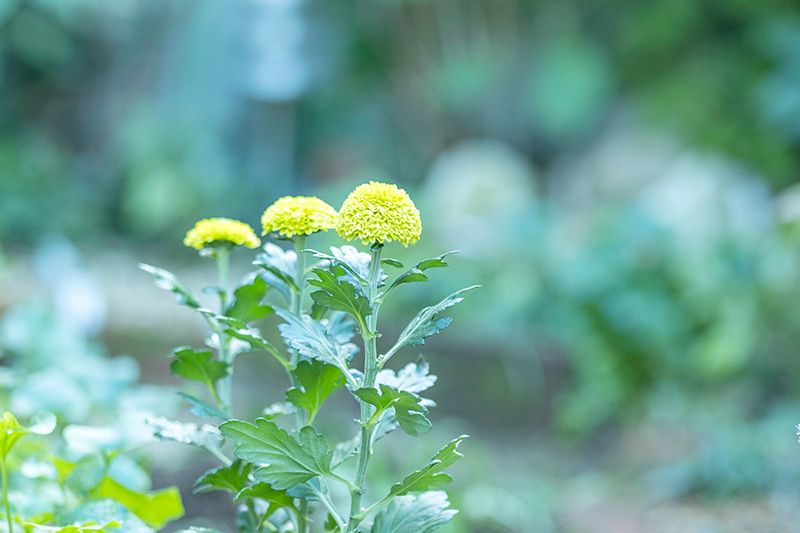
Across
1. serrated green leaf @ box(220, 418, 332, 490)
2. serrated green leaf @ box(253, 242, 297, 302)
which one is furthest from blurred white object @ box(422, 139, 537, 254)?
serrated green leaf @ box(220, 418, 332, 490)

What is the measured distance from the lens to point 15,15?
4.03m

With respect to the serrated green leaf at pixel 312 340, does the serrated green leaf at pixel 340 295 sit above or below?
above

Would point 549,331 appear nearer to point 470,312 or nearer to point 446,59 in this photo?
point 470,312

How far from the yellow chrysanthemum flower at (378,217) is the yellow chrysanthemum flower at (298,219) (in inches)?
2.2

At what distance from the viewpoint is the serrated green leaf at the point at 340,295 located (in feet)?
2.40

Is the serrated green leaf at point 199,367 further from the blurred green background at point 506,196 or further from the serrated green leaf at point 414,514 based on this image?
the blurred green background at point 506,196

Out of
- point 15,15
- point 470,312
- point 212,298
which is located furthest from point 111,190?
point 470,312

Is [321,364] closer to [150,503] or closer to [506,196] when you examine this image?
[150,503]

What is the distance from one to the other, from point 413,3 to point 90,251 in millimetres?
1800

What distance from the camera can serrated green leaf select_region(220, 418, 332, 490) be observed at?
0.75 metres

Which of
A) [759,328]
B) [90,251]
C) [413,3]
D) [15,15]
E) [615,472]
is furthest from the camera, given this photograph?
[413,3]

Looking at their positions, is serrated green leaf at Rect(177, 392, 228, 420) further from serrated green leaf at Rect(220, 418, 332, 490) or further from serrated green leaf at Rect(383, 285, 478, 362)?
serrated green leaf at Rect(383, 285, 478, 362)

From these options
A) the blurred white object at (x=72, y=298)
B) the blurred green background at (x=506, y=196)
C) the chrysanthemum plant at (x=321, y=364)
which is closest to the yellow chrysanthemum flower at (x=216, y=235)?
the chrysanthemum plant at (x=321, y=364)

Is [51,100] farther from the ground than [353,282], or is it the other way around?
[51,100]
